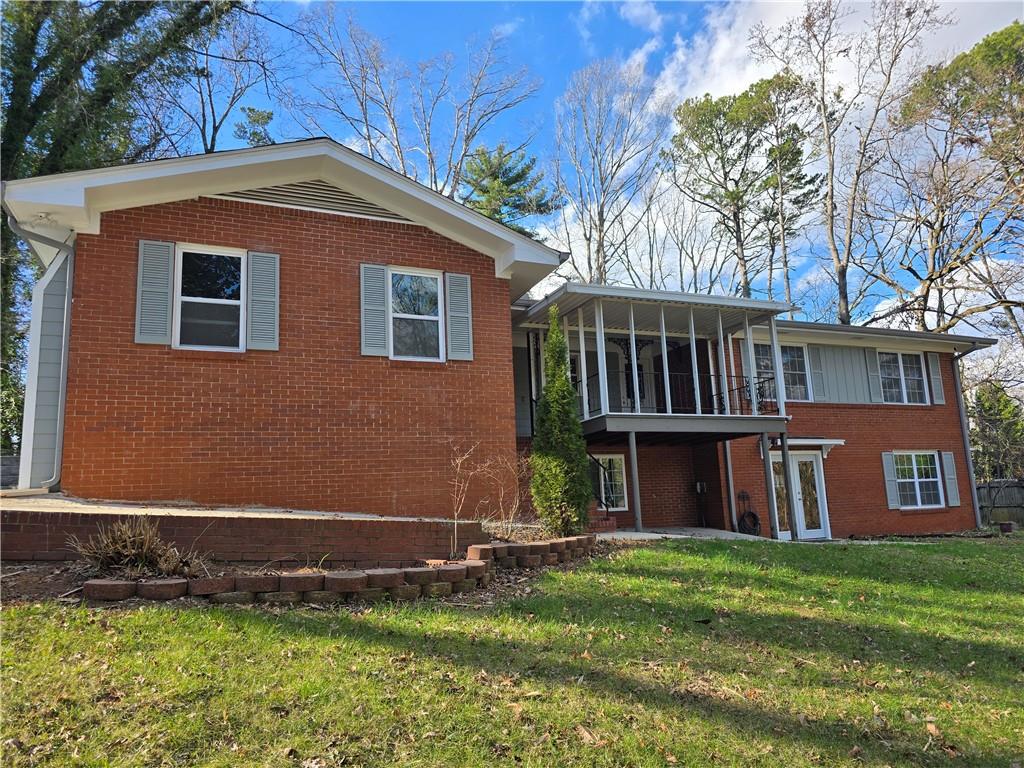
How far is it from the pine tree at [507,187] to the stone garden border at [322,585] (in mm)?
20384

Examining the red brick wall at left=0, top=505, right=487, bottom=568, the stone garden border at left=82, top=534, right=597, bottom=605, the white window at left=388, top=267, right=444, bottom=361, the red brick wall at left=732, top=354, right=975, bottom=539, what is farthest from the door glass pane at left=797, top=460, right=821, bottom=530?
the red brick wall at left=0, top=505, right=487, bottom=568

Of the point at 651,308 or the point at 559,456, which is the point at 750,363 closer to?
the point at 651,308

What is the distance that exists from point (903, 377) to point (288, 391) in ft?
52.9

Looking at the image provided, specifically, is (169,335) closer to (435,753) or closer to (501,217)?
(435,753)

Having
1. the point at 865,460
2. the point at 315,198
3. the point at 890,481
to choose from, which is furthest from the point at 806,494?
the point at 315,198

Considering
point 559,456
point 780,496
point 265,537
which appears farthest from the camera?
point 780,496

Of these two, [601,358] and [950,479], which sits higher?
[601,358]

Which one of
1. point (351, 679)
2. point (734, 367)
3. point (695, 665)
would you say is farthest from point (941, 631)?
point (734, 367)

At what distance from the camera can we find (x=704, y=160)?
27.8m

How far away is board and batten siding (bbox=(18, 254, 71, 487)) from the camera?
26.5 ft

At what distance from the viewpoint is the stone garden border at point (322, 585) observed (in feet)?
15.4

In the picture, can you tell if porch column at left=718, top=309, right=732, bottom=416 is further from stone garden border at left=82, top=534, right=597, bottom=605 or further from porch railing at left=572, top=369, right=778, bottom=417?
stone garden border at left=82, top=534, right=597, bottom=605

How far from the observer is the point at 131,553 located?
4.98 m

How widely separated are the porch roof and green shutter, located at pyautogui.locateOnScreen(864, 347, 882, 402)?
4524 millimetres
